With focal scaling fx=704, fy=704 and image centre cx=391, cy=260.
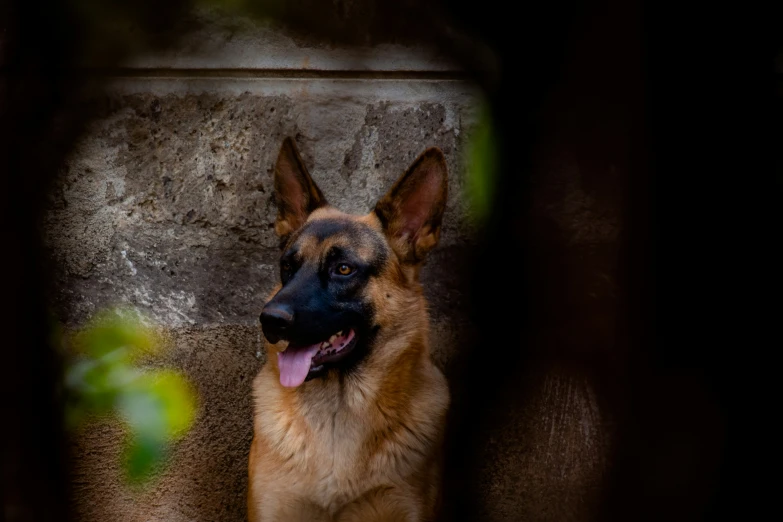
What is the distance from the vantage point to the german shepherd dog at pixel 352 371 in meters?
2.52

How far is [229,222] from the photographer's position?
2.97 m

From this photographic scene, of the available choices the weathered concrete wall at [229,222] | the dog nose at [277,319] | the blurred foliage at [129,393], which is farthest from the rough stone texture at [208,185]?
the blurred foliage at [129,393]

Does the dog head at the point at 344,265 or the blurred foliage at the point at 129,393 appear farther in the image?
the dog head at the point at 344,265

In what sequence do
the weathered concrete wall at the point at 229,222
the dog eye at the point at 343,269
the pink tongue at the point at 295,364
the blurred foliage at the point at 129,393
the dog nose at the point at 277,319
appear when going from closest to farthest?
the blurred foliage at the point at 129,393
the dog nose at the point at 277,319
the pink tongue at the point at 295,364
the dog eye at the point at 343,269
the weathered concrete wall at the point at 229,222

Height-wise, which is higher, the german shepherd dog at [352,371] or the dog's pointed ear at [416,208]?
→ the dog's pointed ear at [416,208]

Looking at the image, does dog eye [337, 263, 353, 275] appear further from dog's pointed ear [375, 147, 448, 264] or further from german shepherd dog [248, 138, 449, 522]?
dog's pointed ear [375, 147, 448, 264]

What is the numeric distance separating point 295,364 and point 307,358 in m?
0.05

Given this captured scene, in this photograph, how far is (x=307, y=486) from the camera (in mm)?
2545

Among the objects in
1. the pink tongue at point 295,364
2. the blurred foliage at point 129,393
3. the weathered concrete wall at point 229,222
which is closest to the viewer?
the blurred foliage at point 129,393

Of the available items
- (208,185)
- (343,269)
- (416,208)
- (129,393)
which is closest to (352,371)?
(343,269)

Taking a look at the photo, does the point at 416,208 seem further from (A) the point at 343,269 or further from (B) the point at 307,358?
(B) the point at 307,358

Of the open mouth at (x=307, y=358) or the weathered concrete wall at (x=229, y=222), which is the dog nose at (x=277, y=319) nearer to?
the open mouth at (x=307, y=358)

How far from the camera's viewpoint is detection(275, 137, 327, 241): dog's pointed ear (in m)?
2.70

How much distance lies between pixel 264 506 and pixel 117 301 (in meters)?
1.06
